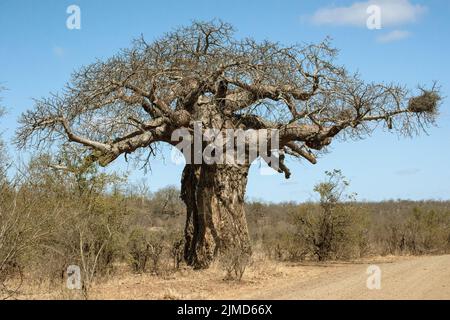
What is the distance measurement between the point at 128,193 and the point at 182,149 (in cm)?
164

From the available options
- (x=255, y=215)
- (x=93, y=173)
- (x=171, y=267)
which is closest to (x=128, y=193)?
(x=93, y=173)

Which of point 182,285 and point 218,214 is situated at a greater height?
point 218,214

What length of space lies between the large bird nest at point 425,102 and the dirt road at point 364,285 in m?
3.43

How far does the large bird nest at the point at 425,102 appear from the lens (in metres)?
12.2

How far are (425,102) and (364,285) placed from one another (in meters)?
4.93

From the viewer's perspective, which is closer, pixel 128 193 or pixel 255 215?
pixel 128 193

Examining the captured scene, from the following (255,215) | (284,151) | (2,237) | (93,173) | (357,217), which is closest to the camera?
(2,237)

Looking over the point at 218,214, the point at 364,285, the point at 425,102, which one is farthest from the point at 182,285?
the point at 425,102

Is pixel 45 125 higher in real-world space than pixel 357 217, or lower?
higher

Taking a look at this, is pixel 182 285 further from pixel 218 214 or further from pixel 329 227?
pixel 329 227

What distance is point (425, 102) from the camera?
1226 cm

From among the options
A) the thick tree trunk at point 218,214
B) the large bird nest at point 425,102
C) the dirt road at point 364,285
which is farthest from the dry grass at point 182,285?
the large bird nest at point 425,102

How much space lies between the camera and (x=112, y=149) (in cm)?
1147

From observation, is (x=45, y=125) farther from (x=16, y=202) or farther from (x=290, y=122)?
(x=290, y=122)
